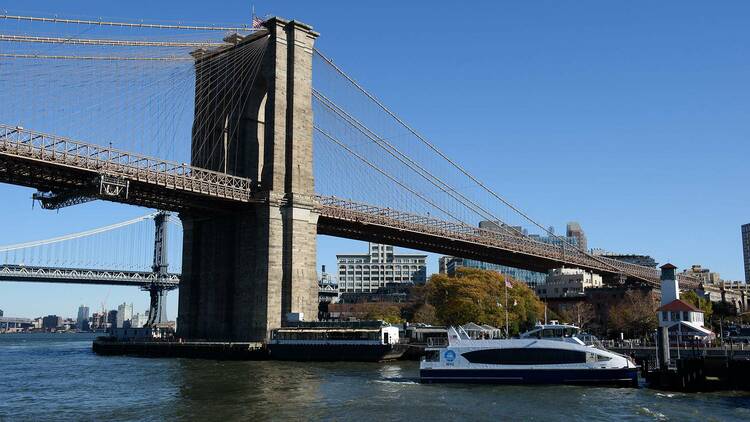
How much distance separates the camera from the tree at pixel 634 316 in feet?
286

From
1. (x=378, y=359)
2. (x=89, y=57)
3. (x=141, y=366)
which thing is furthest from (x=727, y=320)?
(x=89, y=57)

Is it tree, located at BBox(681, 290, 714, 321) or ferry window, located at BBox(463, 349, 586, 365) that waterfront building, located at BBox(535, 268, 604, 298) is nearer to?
tree, located at BBox(681, 290, 714, 321)

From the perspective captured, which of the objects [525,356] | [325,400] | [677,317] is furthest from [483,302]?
[325,400]

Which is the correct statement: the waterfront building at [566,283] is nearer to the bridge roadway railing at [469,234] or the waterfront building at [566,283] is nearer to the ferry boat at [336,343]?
the bridge roadway railing at [469,234]

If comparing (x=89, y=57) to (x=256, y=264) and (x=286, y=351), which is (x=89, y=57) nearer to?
Result: (x=256, y=264)

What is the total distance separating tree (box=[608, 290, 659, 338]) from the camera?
87.2 m

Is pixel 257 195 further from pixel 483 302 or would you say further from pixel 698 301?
pixel 698 301

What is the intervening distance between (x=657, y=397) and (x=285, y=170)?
46743 mm

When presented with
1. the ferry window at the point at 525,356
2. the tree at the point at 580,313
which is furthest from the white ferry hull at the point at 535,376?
the tree at the point at 580,313

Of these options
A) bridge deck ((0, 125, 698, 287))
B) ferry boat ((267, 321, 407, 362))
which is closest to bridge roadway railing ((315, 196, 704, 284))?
bridge deck ((0, 125, 698, 287))

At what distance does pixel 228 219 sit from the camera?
79312mm

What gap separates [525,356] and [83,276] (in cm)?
14786

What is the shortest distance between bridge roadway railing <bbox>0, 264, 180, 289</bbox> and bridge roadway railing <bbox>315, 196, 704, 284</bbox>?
236 ft

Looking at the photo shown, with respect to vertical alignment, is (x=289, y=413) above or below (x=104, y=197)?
below
